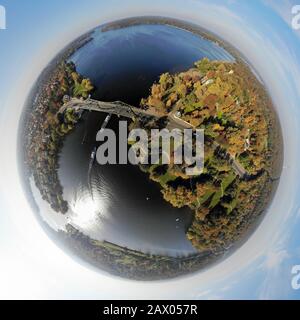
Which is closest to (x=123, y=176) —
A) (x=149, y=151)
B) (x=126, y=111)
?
(x=149, y=151)

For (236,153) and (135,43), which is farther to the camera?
(135,43)

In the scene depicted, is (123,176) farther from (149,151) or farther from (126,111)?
(126,111)

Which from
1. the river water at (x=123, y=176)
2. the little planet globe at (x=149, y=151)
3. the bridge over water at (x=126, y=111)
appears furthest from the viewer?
the river water at (x=123, y=176)

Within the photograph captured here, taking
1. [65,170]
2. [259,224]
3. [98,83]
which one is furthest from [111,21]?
[259,224]

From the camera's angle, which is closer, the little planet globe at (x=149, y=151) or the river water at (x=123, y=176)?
the little planet globe at (x=149, y=151)

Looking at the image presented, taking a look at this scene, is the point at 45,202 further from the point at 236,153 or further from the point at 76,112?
the point at 236,153

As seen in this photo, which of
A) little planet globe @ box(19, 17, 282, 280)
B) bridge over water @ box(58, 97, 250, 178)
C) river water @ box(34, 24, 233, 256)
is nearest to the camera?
bridge over water @ box(58, 97, 250, 178)

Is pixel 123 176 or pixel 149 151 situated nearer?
pixel 149 151

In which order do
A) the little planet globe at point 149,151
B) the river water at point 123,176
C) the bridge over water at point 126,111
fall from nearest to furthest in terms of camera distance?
the bridge over water at point 126,111
the little planet globe at point 149,151
the river water at point 123,176
